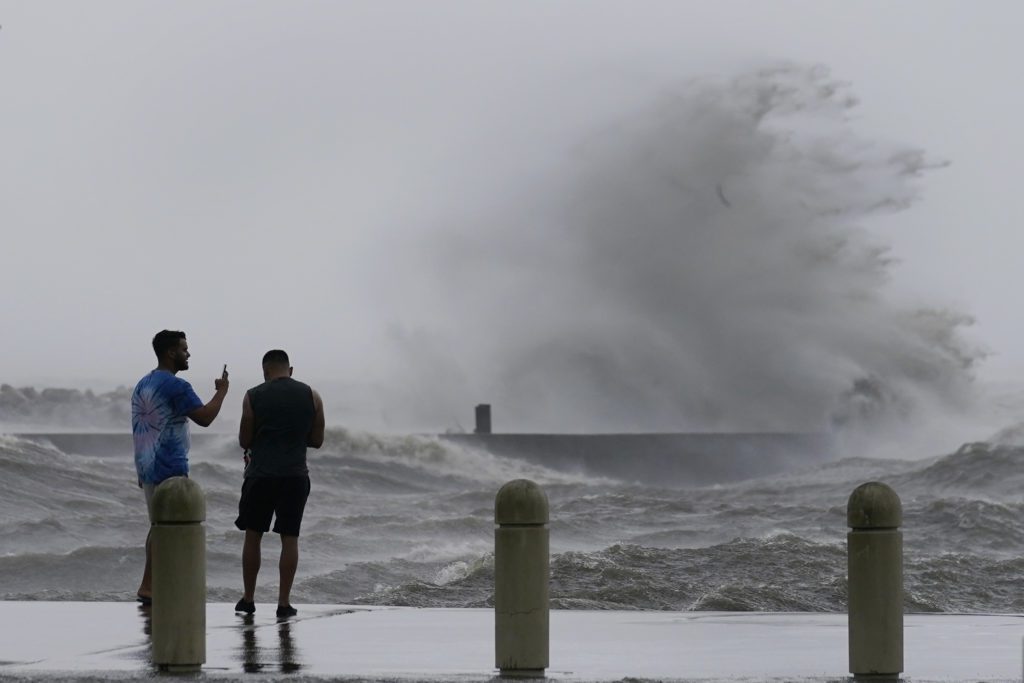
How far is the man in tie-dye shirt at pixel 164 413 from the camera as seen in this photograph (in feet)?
34.1

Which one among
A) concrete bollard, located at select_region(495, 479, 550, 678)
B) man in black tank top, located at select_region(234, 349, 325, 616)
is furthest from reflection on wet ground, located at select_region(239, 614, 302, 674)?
concrete bollard, located at select_region(495, 479, 550, 678)

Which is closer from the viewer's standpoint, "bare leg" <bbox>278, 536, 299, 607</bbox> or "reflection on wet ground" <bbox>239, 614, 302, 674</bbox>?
"reflection on wet ground" <bbox>239, 614, 302, 674</bbox>

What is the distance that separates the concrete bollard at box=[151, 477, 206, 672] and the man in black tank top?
7.73 ft

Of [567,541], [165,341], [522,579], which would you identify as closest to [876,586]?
[522,579]

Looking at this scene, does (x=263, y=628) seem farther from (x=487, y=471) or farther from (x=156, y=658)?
(x=487, y=471)

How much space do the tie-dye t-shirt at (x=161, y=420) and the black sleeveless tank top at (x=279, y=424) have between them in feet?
1.40

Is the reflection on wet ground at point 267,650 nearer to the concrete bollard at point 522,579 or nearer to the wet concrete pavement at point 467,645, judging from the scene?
the wet concrete pavement at point 467,645

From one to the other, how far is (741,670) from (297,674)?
7.86 feet

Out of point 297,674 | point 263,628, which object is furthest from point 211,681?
point 263,628

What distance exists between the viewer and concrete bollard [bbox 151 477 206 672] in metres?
7.95

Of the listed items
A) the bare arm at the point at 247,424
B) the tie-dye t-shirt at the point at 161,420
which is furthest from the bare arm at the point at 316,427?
the tie-dye t-shirt at the point at 161,420

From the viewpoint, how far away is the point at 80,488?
36344 mm

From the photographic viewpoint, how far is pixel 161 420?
10438 millimetres

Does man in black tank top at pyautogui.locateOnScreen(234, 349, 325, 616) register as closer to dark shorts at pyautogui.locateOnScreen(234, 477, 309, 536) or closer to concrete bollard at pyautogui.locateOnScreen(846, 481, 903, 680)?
dark shorts at pyautogui.locateOnScreen(234, 477, 309, 536)
